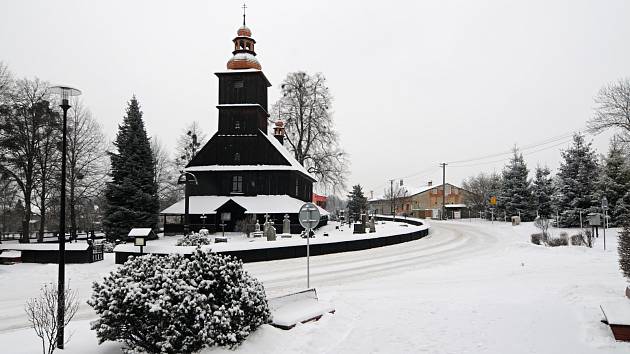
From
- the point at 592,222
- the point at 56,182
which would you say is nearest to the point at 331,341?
the point at 592,222

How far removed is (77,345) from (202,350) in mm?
2260

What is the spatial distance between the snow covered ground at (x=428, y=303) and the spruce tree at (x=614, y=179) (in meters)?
15.5

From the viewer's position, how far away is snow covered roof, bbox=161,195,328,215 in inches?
1391

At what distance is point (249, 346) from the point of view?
23.2ft

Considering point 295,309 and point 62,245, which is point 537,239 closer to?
point 295,309

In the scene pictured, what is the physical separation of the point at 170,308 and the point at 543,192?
162 feet

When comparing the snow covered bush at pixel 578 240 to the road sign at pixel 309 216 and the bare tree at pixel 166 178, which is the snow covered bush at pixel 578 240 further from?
the bare tree at pixel 166 178

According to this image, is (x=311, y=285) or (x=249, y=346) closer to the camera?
(x=249, y=346)

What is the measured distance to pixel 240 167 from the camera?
3841 centimetres

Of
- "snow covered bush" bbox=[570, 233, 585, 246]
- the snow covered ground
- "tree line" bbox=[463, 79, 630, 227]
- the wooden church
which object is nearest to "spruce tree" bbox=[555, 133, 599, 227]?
"tree line" bbox=[463, 79, 630, 227]

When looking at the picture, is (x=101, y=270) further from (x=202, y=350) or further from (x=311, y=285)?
(x=202, y=350)

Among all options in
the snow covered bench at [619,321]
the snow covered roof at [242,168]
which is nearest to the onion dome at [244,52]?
the snow covered roof at [242,168]

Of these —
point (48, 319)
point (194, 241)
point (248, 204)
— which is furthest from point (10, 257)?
point (248, 204)

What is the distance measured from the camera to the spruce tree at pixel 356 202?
171 ft
